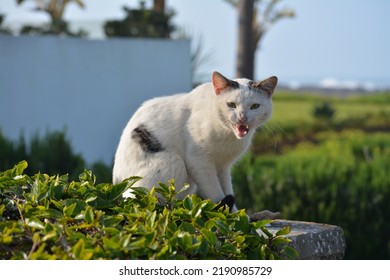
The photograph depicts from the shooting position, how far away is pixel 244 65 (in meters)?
11.8

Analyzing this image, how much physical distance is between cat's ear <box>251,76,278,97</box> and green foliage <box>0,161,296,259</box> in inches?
35.9

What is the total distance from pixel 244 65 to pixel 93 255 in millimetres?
9161

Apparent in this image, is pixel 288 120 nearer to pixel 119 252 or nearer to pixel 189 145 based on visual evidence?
pixel 189 145

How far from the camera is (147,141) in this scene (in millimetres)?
4297

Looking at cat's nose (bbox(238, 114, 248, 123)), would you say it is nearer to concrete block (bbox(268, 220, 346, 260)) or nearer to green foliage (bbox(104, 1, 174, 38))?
concrete block (bbox(268, 220, 346, 260))

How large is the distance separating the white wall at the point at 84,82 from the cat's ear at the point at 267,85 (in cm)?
780

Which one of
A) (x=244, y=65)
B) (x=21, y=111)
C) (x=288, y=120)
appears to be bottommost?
(x=288, y=120)

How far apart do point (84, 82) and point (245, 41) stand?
2.52 m

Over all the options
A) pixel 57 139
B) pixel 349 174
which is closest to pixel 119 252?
pixel 57 139

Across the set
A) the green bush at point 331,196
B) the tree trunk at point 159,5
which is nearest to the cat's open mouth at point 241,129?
the green bush at point 331,196

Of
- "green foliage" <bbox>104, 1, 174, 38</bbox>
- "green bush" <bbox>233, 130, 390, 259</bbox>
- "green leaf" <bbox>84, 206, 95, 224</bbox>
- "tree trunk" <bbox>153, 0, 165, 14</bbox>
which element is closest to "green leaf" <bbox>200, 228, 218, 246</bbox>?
"green leaf" <bbox>84, 206, 95, 224</bbox>

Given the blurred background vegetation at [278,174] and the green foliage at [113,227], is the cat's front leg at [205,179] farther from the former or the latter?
the blurred background vegetation at [278,174]

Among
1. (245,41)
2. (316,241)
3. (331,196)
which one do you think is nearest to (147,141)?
(316,241)

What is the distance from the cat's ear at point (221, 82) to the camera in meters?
4.05
